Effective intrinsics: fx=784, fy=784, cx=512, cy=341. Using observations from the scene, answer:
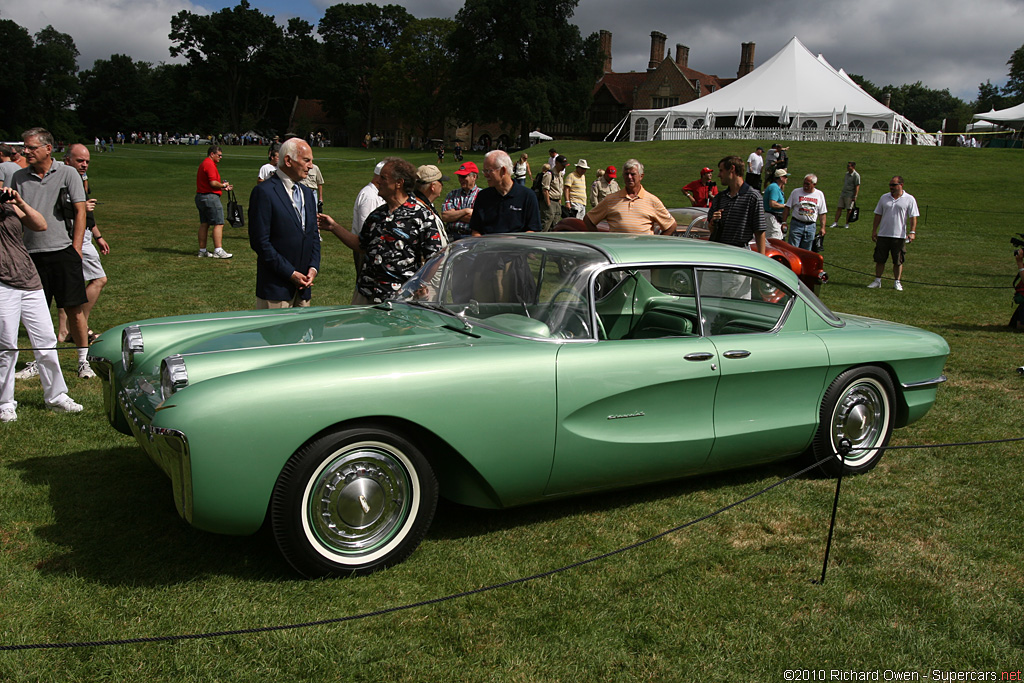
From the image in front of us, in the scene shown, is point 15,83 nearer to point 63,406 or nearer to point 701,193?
point 701,193

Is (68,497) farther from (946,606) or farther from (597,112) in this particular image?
(597,112)

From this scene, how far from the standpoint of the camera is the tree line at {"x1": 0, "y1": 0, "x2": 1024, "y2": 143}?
59.6m

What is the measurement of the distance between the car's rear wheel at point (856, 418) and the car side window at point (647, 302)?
1021mm

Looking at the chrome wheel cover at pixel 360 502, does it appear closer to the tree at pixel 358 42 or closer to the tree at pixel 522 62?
the tree at pixel 522 62

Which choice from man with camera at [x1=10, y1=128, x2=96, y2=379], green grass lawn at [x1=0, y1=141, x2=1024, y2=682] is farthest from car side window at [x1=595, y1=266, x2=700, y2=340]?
man with camera at [x1=10, y1=128, x2=96, y2=379]

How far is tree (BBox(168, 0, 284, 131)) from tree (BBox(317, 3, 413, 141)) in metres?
6.05

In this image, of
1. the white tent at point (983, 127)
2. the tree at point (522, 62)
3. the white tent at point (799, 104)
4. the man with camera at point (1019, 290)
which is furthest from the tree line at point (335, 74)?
the man with camera at point (1019, 290)

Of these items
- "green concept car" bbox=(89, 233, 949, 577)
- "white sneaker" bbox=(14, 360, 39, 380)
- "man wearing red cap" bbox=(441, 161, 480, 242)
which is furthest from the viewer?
"man wearing red cap" bbox=(441, 161, 480, 242)

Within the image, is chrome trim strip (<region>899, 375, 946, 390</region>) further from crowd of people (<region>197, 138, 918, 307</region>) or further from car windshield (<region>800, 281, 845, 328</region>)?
crowd of people (<region>197, 138, 918, 307</region>)

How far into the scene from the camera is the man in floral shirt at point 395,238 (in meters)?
5.46

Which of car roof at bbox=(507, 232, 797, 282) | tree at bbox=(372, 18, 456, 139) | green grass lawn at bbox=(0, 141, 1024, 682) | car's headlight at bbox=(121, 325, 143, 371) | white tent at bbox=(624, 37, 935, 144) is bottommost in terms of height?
green grass lawn at bbox=(0, 141, 1024, 682)

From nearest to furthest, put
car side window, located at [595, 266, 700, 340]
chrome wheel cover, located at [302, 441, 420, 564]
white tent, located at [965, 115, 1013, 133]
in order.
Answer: chrome wheel cover, located at [302, 441, 420, 564], car side window, located at [595, 266, 700, 340], white tent, located at [965, 115, 1013, 133]

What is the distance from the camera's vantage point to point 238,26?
86438 mm
